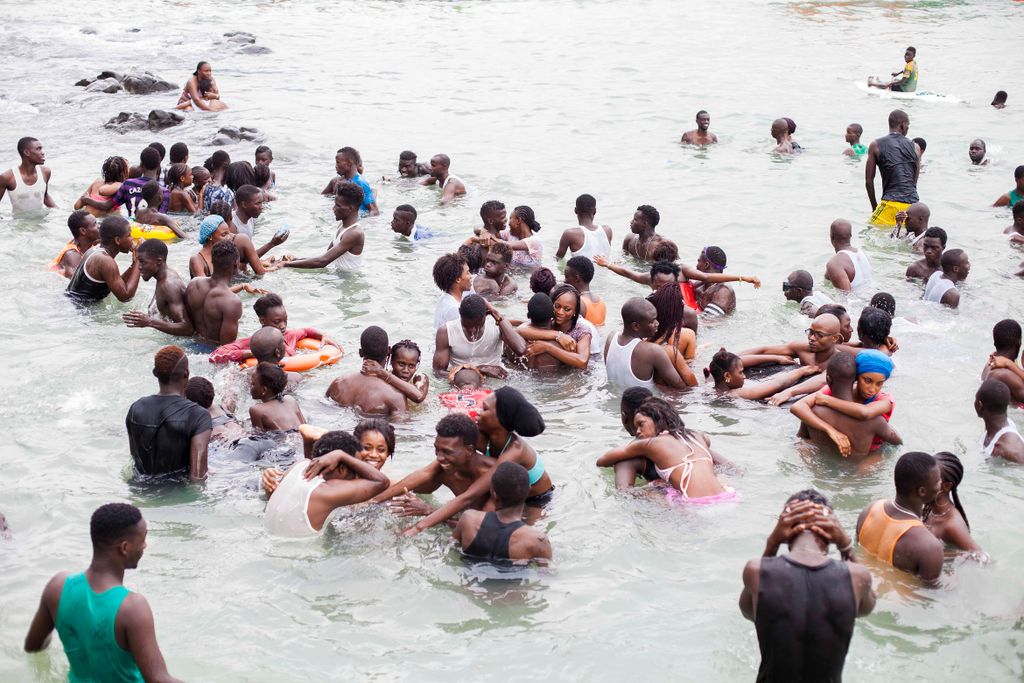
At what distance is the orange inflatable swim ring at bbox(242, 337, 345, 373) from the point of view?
1039 cm

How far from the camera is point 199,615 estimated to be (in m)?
6.79

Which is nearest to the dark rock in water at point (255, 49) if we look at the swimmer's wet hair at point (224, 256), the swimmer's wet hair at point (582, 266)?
the swimmer's wet hair at point (224, 256)

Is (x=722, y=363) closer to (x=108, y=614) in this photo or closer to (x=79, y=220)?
(x=108, y=614)

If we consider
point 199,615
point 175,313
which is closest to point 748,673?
point 199,615

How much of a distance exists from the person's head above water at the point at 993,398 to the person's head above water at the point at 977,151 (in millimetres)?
12487

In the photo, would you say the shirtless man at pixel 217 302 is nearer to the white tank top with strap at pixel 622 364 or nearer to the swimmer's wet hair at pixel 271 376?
the swimmer's wet hair at pixel 271 376

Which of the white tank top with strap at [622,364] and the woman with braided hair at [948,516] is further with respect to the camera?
the white tank top with strap at [622,364]

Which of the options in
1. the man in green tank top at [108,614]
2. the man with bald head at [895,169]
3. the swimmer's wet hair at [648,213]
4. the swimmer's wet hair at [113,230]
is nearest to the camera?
the man in green tank top at [108,614]

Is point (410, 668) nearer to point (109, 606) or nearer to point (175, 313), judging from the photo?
point (109, 606)

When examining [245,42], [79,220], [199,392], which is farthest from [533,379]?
[245,42]

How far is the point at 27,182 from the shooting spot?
1536 centimetres

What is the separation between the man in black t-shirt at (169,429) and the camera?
805 cm

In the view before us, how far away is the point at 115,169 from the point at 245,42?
60.6 feet

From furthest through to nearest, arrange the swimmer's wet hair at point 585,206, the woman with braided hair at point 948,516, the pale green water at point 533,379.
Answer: the swimmer's wet hair at point 585,206 → the woman with braided hair at point 948,516 → the pale green water at point 533,379
